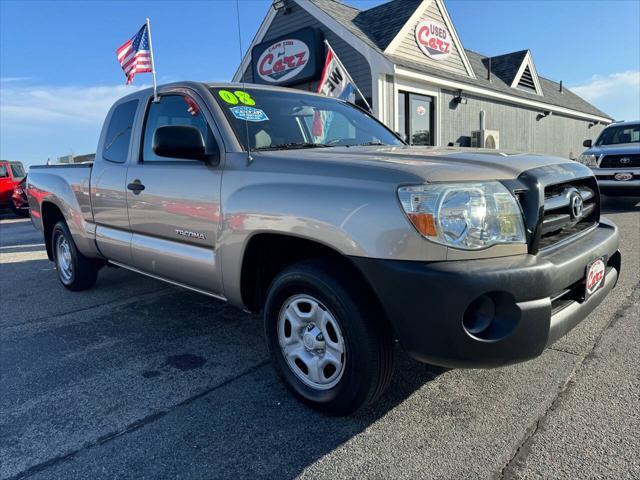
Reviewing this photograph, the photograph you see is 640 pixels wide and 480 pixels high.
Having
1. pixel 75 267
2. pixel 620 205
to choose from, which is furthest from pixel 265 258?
pixel 620 205

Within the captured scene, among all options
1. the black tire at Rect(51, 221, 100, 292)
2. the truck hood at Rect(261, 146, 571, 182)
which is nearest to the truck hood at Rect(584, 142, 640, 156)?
the truck hood at Rect(261, 146, 571, 182)

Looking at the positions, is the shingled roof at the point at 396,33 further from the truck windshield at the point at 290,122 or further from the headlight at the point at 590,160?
the truck windshield at the point at 290,122

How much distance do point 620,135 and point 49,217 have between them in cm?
1092

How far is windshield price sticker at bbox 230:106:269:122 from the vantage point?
3.14m

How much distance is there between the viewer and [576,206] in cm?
266

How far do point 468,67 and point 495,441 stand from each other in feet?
46.6

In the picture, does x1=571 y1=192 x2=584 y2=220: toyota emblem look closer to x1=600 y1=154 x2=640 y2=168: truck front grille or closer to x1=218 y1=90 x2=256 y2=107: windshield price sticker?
x1=218 y1=90 x2=256 y2=107: windshield price sticker

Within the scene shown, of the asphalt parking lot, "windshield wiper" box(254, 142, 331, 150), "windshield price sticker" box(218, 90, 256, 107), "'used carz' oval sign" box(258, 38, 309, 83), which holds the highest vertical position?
"'used carz' oval sign" box(258, 38, 309, 83)

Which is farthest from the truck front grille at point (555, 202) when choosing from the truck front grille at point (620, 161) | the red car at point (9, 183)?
the red car at point (9, 183)

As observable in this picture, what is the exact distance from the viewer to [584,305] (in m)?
2.39

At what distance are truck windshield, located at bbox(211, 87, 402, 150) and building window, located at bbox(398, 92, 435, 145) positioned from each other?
8184 millimetres

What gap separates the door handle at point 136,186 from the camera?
141 inches

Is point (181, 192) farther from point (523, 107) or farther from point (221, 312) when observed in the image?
point (523, 107)

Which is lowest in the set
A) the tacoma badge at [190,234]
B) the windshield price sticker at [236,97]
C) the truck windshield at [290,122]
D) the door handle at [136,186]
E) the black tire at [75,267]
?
the black tire at [75,267]
